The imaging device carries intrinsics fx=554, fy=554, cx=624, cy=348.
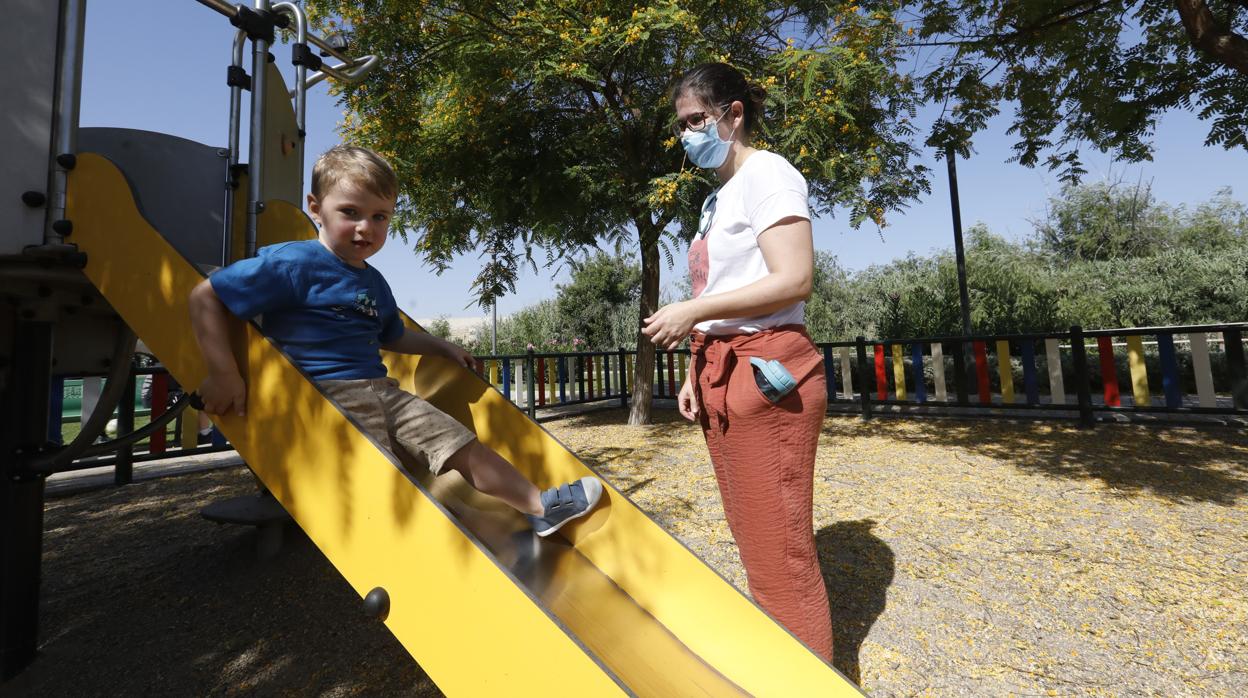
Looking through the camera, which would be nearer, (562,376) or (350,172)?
(350,172)

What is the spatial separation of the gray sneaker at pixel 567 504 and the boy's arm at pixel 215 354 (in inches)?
38.3

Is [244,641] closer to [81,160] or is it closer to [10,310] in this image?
[10,310]

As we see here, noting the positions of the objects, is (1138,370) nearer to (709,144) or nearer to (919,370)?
(919,370)

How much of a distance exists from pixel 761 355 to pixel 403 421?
121 centimetres

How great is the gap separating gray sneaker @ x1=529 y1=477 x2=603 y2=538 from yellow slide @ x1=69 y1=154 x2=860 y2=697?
0.05 m

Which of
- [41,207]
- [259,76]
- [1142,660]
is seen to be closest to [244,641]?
[41,207]

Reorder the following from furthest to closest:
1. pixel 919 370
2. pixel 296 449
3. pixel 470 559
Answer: pixel 919 370, pixel 296 449, pixel 470 559

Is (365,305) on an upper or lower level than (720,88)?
lower

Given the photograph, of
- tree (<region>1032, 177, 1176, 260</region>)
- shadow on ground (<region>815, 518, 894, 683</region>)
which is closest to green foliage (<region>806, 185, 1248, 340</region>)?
tree (<region>1032, 177, 1176, 260</region>)

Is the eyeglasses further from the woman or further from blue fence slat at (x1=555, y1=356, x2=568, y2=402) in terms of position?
blue fence slat at (x1=555, y1=356, x2=568, y2=402)

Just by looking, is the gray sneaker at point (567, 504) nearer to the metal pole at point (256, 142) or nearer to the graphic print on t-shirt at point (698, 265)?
the graphic print on t-shirt at point (698, 265)

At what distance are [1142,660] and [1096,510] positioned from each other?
2130mm

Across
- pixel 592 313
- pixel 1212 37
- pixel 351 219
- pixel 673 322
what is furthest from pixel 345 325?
pixel 592 313

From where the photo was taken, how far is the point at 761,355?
1496 millimetres
